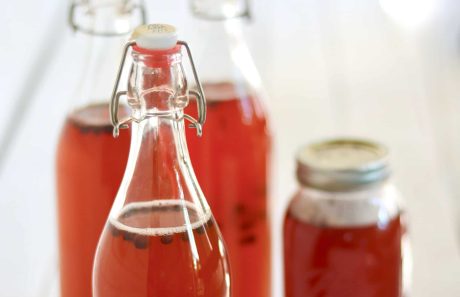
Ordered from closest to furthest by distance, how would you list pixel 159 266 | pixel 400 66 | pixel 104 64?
1. pixel 159 266
2. pixel 104 64
3. pixel 400 66

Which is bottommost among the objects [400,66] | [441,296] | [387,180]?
[441,296]

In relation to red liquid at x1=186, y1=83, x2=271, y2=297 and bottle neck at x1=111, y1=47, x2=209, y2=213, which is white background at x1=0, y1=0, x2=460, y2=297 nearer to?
red liquid at x1=186, y1=83, x2=271, y2=297

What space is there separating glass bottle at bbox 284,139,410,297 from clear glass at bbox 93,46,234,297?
18 centimetres

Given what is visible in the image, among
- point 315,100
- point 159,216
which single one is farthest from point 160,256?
point 315,100

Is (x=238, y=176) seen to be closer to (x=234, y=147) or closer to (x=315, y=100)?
(x=234, y=147)

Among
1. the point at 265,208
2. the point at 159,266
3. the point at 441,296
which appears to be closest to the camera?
the point at 159,266

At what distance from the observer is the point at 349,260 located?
0.66 m

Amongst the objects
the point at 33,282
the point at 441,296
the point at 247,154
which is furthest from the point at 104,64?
the point at 441,296

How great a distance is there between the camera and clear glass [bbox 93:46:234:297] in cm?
46

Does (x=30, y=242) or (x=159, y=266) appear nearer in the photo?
(x=159, y=266)

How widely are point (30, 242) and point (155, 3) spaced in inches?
14.6

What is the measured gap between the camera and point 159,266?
0.47 m

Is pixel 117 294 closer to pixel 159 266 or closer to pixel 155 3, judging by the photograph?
pixel 159 266

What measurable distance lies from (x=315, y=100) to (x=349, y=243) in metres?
0.71
